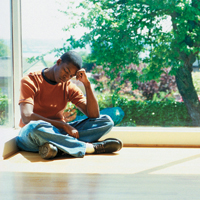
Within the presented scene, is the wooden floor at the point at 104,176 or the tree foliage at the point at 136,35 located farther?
the tree foliage at the point at 136,35

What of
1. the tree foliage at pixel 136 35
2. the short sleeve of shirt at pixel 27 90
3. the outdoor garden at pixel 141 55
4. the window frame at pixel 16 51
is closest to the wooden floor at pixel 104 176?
the short sleeve of shirt at pixel 27 90

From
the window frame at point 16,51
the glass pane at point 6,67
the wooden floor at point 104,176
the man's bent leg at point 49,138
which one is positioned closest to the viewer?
the wooden floor at point 104,176

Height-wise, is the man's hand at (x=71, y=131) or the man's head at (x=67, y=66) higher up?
the man's head at (x=67, y=66)

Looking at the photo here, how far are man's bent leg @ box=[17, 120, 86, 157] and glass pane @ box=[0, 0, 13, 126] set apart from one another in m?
0.77

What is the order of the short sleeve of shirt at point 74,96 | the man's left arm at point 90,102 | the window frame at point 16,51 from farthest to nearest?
the window frame at point 16,51 < the short sleeve of shirt at point 74,96 < the man's left arm at point 90,102

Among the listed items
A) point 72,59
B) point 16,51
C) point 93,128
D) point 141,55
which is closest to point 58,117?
point 93,128

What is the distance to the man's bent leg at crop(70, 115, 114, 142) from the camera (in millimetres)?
2949

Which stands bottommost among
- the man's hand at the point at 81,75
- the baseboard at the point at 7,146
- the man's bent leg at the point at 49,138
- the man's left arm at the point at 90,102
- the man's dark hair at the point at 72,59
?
the baseboard at the point at 7,146

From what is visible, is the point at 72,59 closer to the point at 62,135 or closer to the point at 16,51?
the point at 62,135

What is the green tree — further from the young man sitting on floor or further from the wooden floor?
the wooden floor

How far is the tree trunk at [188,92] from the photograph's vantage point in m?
3.70

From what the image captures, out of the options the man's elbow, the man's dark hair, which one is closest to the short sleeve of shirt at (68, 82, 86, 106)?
the man's dark hair

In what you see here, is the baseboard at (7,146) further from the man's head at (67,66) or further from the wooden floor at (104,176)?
the man's head at (67,66)

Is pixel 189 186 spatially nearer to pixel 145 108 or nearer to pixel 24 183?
pixel 24 183
